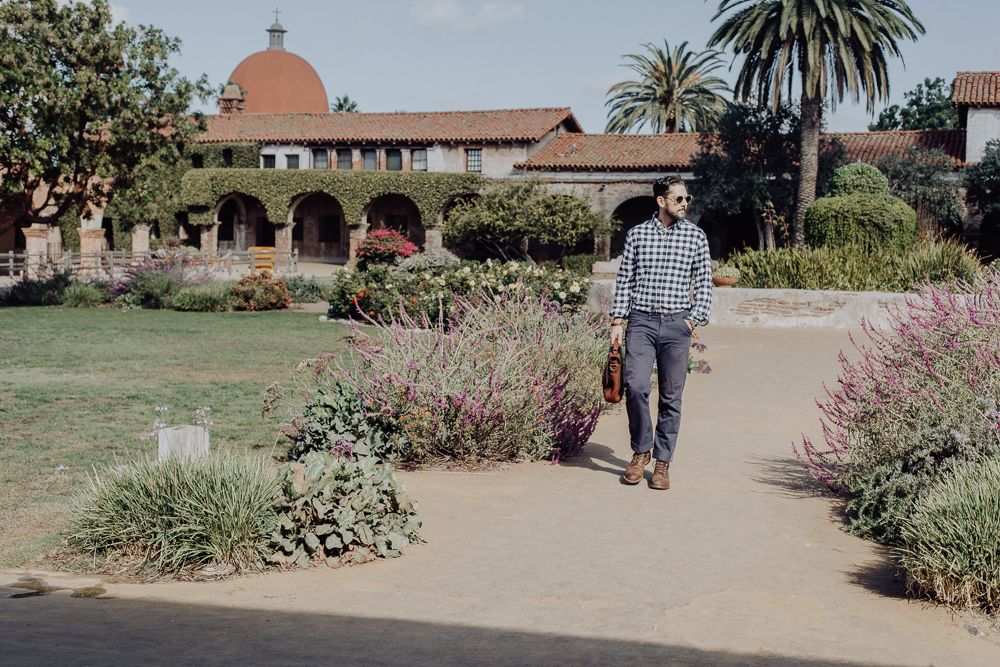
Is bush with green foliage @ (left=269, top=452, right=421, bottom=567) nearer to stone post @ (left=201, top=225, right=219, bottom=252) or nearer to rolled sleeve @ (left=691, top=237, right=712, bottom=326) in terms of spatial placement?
rolled sleeve @ (left=691, top=237, right=712, bottom=326)

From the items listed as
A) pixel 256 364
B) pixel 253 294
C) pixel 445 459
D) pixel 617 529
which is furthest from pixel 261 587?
pixel 253 294

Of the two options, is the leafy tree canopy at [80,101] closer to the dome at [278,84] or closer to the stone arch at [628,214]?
the stone arch at [628,214]

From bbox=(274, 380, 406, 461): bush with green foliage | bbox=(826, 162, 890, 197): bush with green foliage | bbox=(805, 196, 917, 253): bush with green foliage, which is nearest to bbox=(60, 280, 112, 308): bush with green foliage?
bbox=(805, 196, 917, 253): bush with green foliage

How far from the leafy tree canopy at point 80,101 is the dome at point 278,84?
97.7 ft

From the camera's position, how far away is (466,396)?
5.88 m

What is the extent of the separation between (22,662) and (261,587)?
4.11 ft

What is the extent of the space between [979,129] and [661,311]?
29.8 metres

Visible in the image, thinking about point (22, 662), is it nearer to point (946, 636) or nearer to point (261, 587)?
point (261, 587)

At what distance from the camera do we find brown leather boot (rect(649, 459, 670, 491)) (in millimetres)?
5566

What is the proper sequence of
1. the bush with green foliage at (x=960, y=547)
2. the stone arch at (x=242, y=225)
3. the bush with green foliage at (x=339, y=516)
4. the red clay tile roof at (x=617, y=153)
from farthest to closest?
the stone arch at (x=242, y=225), the red clay tile roof at (x=617, y=153), the bush with green foliage at (x=339, y=516), the bush with green foliage at (x=960, y=547)

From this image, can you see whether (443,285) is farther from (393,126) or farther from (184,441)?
(393,126)

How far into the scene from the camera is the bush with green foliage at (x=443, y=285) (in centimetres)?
1403

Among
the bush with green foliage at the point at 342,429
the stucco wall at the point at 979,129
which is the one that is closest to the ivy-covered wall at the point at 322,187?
the stucco wall at the point at 979,129

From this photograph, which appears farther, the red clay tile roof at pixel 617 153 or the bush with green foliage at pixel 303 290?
the red clay tile roof at pixel 617 153
